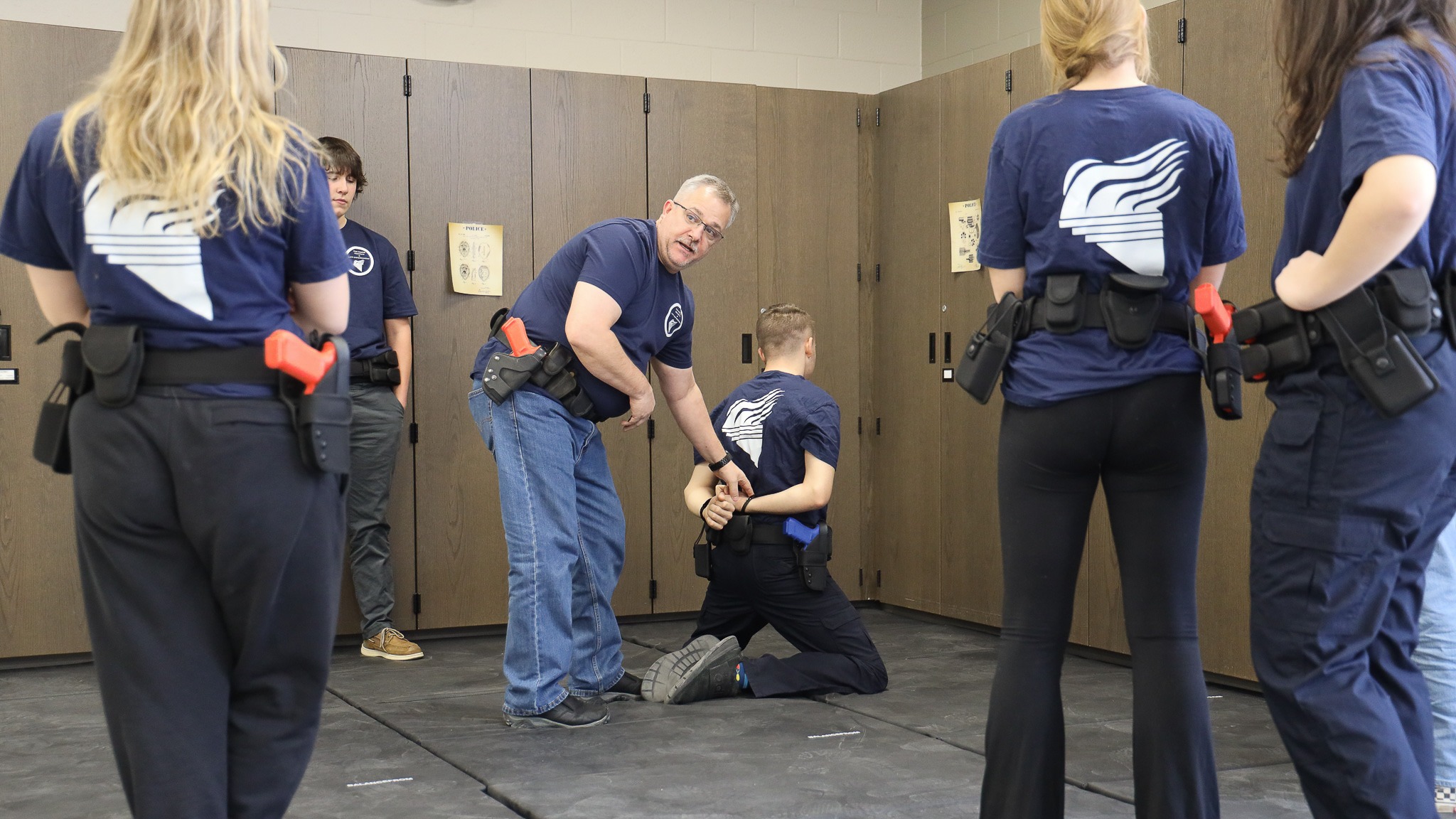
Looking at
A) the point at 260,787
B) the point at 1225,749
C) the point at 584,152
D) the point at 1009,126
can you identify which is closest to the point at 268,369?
the point at 260,787

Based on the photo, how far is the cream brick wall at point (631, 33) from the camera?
17.5ft

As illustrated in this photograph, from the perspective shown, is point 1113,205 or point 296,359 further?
point 1113,205

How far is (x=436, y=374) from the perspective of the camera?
4.62 meters

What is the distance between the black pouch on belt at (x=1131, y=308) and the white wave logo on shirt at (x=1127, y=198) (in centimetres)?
6

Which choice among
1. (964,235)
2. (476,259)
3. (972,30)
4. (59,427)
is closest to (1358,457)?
(59,427)

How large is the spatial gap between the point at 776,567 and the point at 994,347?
62.9 inches

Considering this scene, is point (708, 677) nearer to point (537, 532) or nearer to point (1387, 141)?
point (537, 532)

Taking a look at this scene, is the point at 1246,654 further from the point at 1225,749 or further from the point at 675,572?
the point at 675,572

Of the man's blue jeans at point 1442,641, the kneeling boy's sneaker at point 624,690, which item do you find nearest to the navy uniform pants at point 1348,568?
the man's blue jeans at point 1442,641

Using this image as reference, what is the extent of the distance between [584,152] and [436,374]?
1.01m

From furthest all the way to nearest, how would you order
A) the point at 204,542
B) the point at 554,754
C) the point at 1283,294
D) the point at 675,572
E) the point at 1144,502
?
the point at 675,572
the point at 554,754
the point at 1144,502
the point at 1283,294
the point at 204,542

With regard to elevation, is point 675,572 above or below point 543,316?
below

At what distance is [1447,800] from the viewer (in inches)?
92.8

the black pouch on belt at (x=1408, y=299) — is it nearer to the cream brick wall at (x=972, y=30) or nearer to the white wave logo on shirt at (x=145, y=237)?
the white wave logo on shirt at (x=145, y=237)
